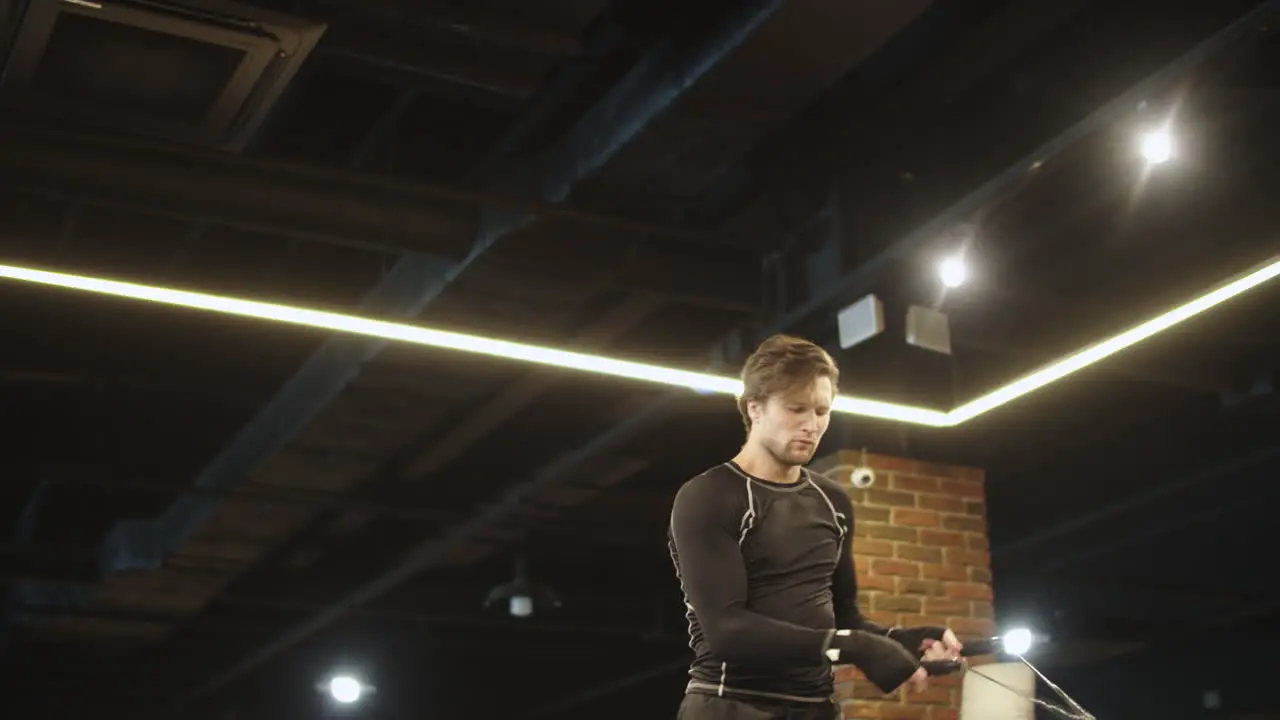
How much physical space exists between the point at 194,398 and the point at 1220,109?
17.1 feet

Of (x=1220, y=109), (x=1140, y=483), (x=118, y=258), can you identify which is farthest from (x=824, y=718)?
(x=1140, y=483)

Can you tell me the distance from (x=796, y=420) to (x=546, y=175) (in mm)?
3054

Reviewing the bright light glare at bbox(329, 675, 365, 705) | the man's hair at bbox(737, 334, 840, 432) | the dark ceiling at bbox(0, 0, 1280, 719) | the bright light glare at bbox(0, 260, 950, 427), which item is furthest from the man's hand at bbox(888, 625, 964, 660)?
the bright light glare at bbox(329, 675, 365, 705)

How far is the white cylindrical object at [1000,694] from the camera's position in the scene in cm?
238

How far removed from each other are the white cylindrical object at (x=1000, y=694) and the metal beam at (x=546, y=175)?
2.14 metres

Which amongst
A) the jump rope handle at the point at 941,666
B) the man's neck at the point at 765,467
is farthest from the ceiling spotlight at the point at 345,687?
the jump rope handle at the point at 941,666

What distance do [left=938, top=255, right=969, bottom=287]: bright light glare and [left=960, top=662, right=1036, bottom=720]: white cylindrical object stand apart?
2.70m

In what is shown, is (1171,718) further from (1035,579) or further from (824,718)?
(824,718)

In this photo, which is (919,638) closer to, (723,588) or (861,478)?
(723,588)

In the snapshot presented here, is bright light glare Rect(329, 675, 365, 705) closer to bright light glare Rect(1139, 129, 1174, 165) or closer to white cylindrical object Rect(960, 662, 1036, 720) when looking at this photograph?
bright light glare Rect(1139, 129, 1174, 165)

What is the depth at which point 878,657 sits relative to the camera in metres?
2.17

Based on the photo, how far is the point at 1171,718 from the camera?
1100 cm

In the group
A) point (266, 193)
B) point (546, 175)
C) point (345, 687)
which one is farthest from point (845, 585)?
point (345, 687)

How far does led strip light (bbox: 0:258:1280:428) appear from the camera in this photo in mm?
4441
